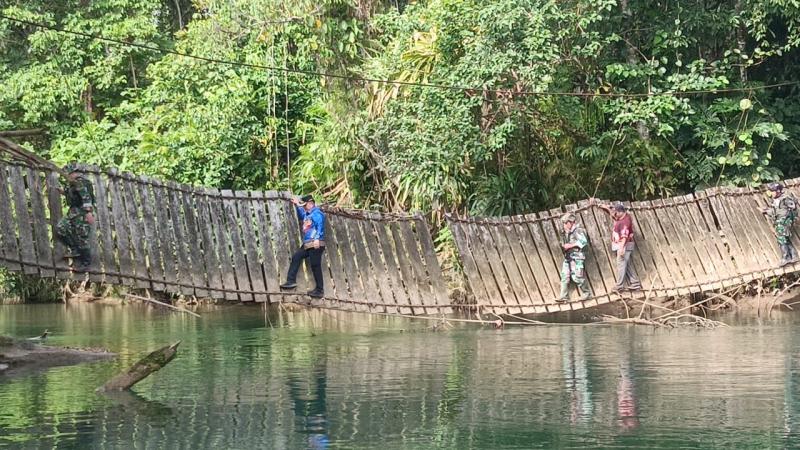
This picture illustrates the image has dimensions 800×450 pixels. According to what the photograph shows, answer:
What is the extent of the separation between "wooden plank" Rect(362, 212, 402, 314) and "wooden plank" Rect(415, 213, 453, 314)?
2.28 feet

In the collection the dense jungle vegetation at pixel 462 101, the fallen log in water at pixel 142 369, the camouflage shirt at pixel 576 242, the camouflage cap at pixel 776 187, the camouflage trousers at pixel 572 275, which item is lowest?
the fallen log in water at pixel 142 369

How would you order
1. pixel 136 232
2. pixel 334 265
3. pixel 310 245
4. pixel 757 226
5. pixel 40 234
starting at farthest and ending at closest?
pixel 757 226
pixel 334 265
pixel 310 245
pixel 136 232
pixel 40 234

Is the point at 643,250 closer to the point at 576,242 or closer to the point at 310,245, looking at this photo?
the point at 576,242

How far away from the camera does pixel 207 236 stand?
45.2 ft

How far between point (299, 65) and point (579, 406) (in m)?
15.2

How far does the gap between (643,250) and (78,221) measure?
818 cm

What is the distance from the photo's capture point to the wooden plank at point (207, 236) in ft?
44.8

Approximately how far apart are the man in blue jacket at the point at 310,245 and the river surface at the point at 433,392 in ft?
2.94

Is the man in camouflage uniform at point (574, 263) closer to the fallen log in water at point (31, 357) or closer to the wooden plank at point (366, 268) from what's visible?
the wooden plank at point (366, 268)

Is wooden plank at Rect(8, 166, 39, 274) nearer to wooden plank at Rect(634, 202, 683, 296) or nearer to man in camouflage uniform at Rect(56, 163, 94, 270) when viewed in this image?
man in camouflage uniform at Rect(56, 163, 94, 270)

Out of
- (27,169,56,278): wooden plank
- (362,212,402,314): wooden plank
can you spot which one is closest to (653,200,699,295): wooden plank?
(362,212,402,314): wooden plank

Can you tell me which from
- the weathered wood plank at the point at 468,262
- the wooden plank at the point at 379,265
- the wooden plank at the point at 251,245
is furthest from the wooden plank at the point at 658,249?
the wooden plank at the point at 251,245

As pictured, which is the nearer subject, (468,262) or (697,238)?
(468,262)

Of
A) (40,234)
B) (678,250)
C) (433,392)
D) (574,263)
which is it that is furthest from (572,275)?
(40,234)
